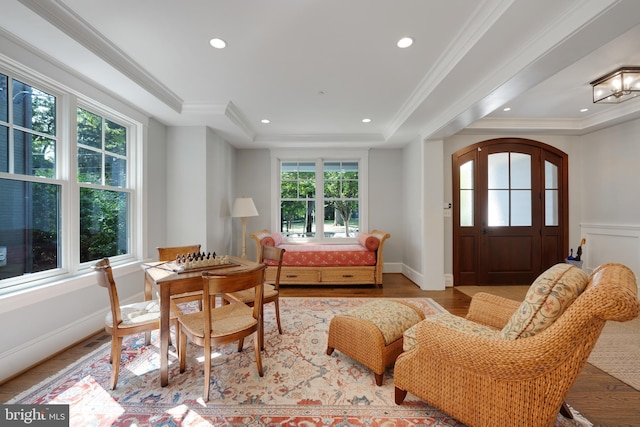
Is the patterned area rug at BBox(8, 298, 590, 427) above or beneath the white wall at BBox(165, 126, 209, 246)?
beneath

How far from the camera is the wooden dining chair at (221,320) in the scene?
158 centimetres

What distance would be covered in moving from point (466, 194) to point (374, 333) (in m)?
3.38

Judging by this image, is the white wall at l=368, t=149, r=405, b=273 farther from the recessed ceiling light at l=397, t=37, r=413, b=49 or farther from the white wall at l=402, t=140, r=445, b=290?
the recessed ceiling light at l=397, t=37, r=413, b=49

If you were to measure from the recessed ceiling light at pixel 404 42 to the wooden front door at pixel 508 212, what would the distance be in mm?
2616

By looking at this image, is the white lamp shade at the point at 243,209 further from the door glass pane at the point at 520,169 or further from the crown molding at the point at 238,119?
the door glass pane at the point at 520,169

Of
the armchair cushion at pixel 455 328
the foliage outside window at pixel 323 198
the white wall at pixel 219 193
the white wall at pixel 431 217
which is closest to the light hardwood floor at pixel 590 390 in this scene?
Result: the armchair cushion at pixel 455 328

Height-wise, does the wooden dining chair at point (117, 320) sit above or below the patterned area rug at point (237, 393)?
above

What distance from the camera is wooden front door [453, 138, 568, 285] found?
4.20 meters

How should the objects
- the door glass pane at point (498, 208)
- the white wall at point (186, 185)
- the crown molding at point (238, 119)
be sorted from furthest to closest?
the door glass pane at point (498, 208) → the white wall at point (186, 185) → the crown molding at point (238, 119)

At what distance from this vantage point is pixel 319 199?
521 cm

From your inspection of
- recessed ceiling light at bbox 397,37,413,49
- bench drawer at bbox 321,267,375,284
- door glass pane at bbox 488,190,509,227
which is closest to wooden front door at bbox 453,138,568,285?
door glass pane at bbox 488,190,509,227

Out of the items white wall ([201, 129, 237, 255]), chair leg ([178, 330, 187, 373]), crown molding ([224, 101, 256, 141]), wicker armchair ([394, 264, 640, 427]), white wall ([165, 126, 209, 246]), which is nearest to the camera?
wicker armchair ([394, 264, 640, 427])

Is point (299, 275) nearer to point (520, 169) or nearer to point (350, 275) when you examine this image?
point (350, 275)

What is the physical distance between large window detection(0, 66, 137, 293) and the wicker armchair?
3.08 m
